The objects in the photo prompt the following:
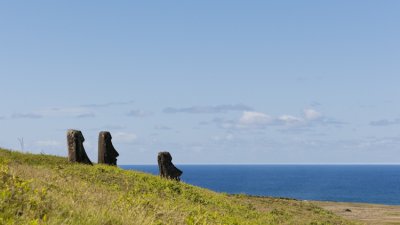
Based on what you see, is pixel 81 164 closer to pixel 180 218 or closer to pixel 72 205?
pixel 180 218

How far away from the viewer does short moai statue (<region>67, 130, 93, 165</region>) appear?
Result: 39188 millimetres

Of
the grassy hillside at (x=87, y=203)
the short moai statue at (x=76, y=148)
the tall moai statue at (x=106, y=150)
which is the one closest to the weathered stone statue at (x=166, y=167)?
A: the tall moai statue at (x=106, y=150)

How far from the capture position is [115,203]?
16.1 meters

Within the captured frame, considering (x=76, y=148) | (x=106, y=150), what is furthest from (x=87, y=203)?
(x=106, y=150)

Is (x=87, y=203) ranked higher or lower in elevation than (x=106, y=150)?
lower

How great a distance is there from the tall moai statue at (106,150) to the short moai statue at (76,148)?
2882 mm

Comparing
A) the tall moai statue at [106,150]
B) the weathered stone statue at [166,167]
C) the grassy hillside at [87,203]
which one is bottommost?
the grassy hillside at [87,203]

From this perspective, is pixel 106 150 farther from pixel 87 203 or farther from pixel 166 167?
pixel 87 203

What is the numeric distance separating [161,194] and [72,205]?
18078 millimetres

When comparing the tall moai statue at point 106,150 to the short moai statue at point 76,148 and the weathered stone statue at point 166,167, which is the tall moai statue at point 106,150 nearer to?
the short moai statue at point 76,148

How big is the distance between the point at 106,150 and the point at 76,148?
3677mm

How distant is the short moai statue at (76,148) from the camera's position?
3919 centimetres

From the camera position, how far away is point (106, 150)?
139 feet

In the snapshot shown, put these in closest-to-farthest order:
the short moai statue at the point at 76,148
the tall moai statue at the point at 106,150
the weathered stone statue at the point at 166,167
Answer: the short moai statue at the point at 76,148
the weathered stone statue at the point at 166,167
the tall moai statue at the point at 106,150
